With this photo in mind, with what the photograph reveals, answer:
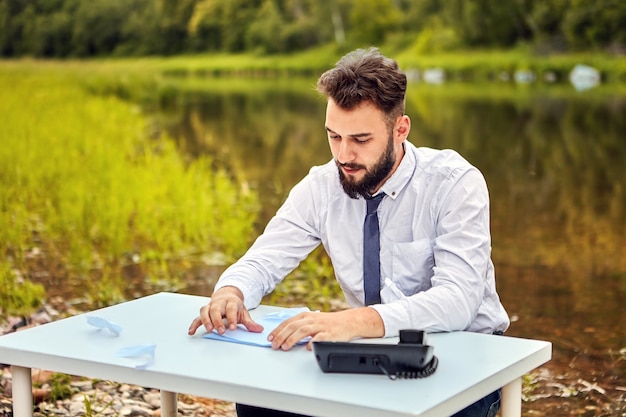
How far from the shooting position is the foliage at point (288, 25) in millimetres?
52747

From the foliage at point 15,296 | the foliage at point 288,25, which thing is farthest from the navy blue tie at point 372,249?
the foliage at point 288,25

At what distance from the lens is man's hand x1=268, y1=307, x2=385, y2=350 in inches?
97.4

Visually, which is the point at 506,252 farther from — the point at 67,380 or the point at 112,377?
the point at 112,377

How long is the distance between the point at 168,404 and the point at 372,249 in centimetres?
68

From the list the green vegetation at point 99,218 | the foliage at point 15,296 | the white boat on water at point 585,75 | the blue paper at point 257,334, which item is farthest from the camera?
the white boat on water at point 585,75

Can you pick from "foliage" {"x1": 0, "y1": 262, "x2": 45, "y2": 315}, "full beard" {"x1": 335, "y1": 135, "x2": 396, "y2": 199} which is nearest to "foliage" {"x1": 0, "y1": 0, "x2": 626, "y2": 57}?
"foliage" {"x1": 0, "y1": 262, "x2": 45, "y2": 315}

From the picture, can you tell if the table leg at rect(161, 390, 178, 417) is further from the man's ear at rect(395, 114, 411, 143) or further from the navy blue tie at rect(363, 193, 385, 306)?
the man's ear at rect(395, 114, 411, 143)

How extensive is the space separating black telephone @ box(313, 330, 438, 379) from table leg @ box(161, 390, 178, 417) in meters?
0.82

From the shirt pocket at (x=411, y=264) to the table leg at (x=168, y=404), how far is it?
661 mm

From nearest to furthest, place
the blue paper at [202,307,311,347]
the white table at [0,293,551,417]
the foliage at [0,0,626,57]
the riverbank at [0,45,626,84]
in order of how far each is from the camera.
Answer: the white table at [0,293,551,417] → the blue paper at [202,307,311,347] → the riverbank at [0,45,626,84] → the foliage at [0,0,626,57]

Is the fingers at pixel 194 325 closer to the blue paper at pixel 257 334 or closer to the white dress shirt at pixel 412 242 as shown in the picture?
the blue paper at pixel 257 334

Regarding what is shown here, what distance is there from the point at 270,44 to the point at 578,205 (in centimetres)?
6459

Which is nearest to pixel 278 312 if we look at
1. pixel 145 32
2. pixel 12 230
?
pixel 12 230

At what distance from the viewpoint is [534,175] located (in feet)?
41.8
